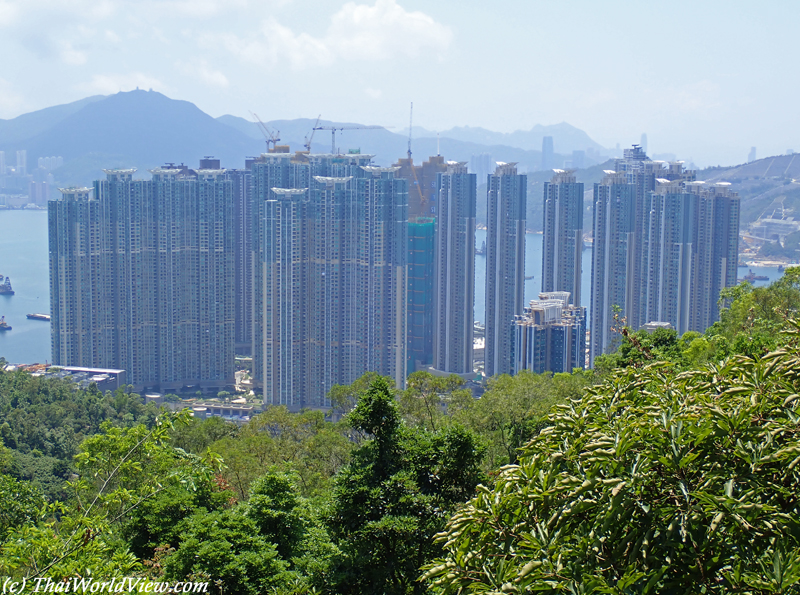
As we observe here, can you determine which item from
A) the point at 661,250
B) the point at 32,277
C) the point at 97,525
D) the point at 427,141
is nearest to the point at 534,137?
the point at 427,141

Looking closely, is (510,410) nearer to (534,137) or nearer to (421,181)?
(421,181)

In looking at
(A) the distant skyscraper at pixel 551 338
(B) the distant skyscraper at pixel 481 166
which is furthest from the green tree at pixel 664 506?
(B) the distant skyscraper at pixel 481 166

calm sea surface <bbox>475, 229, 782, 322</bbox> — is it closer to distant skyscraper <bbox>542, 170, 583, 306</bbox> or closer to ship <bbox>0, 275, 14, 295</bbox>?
distant skyscraper <bbox>542, 170, 583, 306</bbox>

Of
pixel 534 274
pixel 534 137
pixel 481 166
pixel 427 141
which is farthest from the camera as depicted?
pixel 534 137

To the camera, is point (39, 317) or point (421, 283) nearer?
point (421, 283)

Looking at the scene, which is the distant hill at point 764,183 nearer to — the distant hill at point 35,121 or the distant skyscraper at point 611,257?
the distant skyscraper at point 611,257

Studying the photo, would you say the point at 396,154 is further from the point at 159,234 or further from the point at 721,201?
the point at 721,201

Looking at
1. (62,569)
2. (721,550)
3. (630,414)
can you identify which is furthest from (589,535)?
(62,569)

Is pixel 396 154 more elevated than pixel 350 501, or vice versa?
pixel 396 154
